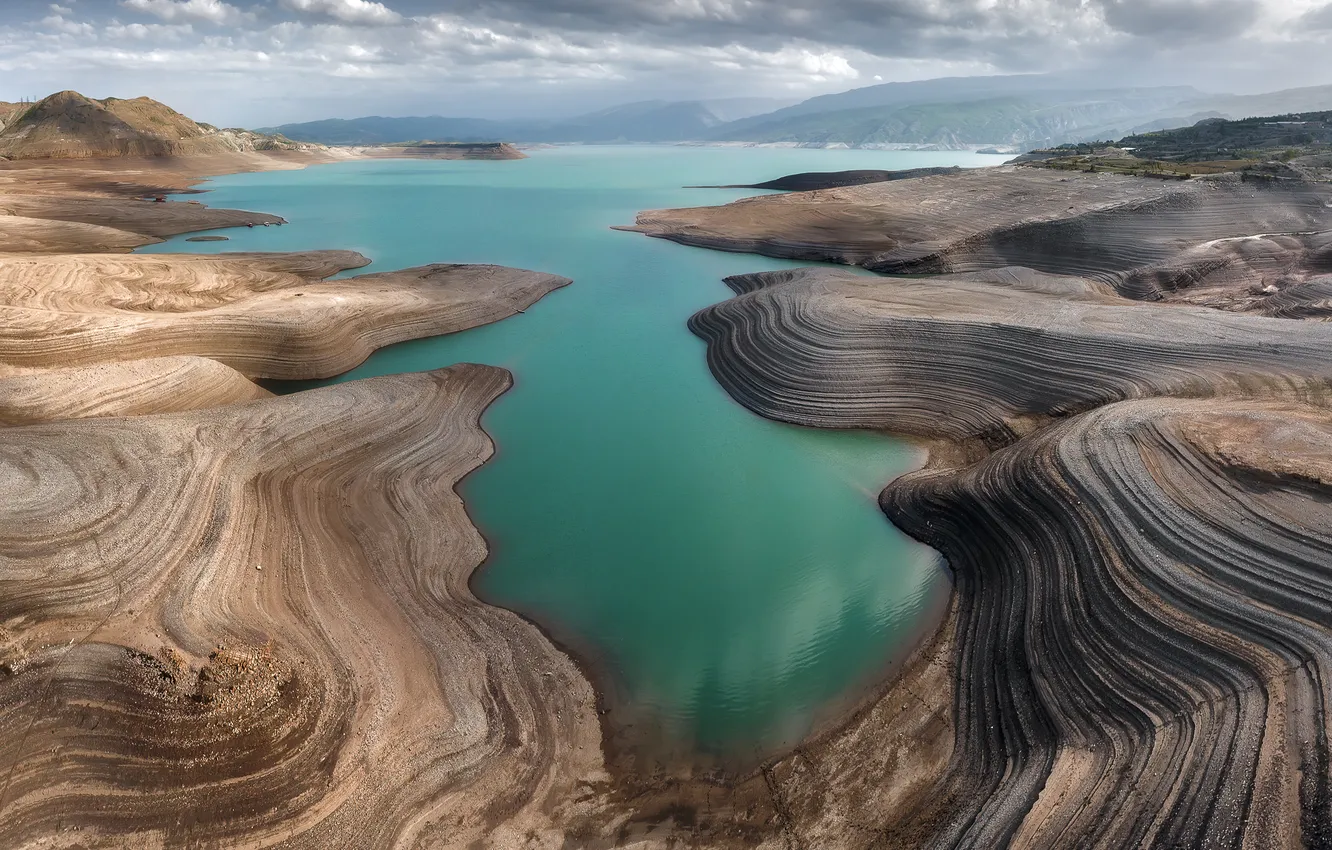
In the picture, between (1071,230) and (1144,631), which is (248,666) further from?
(1071,230)

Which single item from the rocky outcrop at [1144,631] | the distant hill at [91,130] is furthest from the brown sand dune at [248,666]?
the distant hill at [91,130]

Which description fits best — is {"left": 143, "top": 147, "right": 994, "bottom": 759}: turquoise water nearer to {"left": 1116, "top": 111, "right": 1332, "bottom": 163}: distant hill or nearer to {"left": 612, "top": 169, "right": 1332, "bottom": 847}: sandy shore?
{"left": 612, "top": 169, "right": 1332, "bottom": 847}: sandy shore

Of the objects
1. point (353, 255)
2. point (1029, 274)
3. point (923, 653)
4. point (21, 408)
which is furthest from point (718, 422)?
point (353, 255)

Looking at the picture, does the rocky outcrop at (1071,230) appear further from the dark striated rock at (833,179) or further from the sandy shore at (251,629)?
the sandy shore at (251,629)

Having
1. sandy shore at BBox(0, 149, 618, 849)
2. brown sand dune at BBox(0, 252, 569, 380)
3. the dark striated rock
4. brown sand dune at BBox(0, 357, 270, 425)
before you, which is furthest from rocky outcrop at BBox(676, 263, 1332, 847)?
the dark striated rock

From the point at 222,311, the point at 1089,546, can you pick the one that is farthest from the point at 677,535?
the point at 222,311

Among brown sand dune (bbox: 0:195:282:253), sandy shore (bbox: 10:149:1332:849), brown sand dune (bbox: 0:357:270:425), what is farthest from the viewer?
brown sand dune (bbox: 0:195:282:253)

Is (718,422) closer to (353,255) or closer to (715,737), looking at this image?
(715,737)

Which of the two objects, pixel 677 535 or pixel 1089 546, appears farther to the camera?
pixel 677 535
